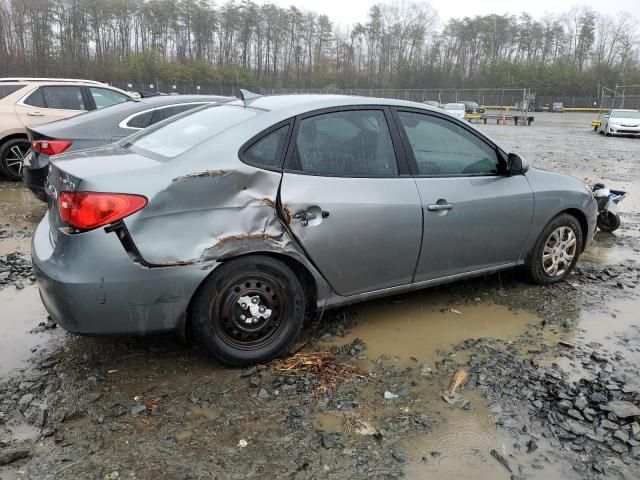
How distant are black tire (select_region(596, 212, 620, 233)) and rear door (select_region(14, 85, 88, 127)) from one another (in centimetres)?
860

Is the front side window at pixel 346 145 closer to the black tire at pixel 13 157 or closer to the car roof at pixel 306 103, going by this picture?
the car roof at pixel 306 103

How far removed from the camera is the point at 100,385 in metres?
3.21

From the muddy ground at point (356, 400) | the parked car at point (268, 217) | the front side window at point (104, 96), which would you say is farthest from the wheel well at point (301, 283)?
the front side window at point (104, 96)

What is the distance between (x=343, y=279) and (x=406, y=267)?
1.75ft

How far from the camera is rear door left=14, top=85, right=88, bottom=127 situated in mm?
9047

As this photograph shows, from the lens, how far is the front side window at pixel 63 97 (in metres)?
9.38

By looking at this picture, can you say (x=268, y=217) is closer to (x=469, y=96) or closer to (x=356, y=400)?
(x=356, y=400)

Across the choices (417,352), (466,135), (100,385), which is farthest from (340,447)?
(466,135)

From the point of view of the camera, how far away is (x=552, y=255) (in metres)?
4.84

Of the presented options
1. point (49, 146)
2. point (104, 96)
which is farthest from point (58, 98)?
point (49, 146)

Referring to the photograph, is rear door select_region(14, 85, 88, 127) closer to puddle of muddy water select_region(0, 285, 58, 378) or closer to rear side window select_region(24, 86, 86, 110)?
rear side window select_region(24, 86, 86, 110)

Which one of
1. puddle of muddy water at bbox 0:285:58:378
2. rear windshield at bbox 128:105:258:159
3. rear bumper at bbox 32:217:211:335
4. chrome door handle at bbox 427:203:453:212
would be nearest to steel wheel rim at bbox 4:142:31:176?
puddle of muddy water at bbox 0:285:58:378

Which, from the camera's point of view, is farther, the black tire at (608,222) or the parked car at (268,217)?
the black tire at (608,222)

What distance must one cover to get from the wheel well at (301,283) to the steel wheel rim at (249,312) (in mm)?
144
